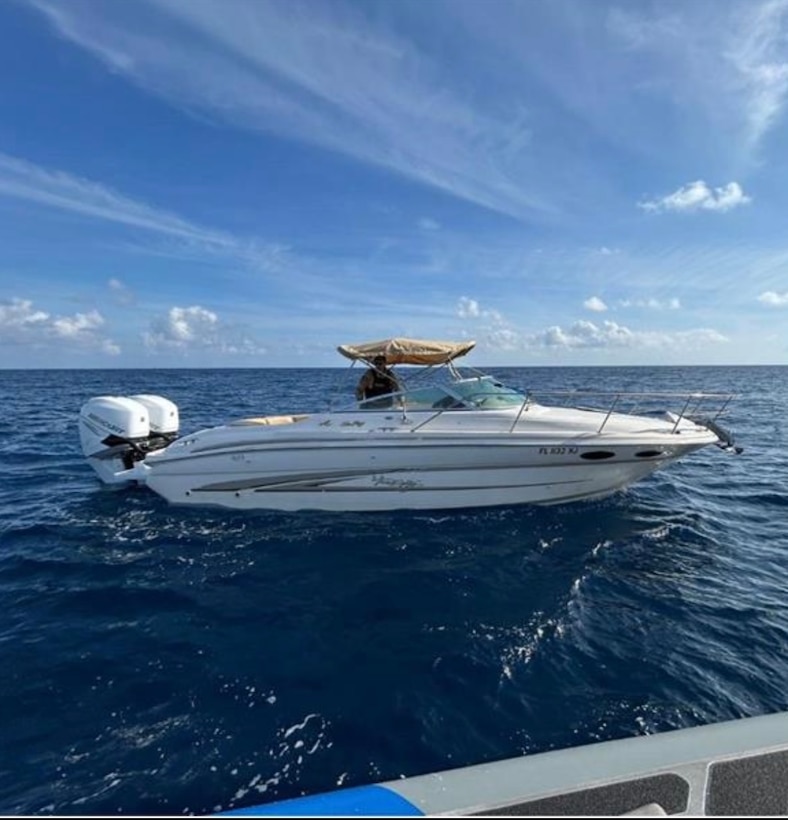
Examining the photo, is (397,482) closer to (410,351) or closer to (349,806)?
(410,351)

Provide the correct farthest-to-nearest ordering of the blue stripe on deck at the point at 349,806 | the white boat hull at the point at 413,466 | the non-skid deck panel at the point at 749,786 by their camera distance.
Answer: the white boat hull at the point at 413,466 → the blue stripe on deck at the point at 349,806 → the non-skid deck panel at the point at 749,786

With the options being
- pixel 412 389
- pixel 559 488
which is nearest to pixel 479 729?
pixel 559 488

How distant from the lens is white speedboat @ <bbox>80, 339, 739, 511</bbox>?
8.31 meters

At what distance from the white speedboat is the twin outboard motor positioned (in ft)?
1.51

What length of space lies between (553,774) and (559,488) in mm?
6613

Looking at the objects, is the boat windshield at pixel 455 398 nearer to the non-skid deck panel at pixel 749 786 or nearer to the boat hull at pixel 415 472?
the boat hull at pixel 415 472

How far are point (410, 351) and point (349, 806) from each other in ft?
25.1

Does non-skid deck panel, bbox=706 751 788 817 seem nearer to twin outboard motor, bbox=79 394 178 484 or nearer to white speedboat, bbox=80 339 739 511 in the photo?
white speedboat, bbox=80 339 739 511

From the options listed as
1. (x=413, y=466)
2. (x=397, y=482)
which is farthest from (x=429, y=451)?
(x=397, y=482)

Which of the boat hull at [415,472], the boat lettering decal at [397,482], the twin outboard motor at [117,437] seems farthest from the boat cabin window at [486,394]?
the twin outboard motor at [117,437]

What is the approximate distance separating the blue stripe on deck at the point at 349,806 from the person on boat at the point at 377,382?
7381mm

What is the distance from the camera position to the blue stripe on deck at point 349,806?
222 centimetres

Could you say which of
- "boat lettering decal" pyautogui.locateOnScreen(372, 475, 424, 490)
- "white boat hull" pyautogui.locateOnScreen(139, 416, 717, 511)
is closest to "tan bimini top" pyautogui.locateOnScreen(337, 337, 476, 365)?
"white boat hull" pyautogui.locateOnScreen(139, 416, 717, 511)

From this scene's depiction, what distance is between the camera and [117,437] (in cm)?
975
